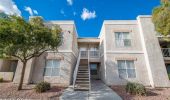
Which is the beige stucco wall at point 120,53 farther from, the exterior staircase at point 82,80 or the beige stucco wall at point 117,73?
the exterior staircase at point 82,80

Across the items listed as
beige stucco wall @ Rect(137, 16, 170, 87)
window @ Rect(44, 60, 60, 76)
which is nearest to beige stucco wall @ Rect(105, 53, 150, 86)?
beige stucco wall @ Rect(137, 16, 170, 87)

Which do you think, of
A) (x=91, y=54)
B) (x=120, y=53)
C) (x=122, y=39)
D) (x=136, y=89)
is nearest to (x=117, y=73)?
(x=120, y=53)

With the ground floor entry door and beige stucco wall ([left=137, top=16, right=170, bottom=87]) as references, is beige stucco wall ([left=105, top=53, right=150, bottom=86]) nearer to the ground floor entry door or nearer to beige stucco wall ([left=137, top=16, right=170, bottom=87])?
beige stucco wall ([left=137, top=16, right=170, bottom=87])

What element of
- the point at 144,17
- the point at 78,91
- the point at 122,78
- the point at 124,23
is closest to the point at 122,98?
the point at 78,91

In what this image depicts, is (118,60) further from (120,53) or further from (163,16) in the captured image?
(163,16)

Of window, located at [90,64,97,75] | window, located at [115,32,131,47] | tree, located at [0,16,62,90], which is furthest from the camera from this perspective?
window, located at [90,64,97,75]

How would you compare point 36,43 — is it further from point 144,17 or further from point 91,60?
point 144,17

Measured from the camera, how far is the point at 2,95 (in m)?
9.12

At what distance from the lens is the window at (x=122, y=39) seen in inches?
594

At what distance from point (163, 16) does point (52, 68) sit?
1234cm

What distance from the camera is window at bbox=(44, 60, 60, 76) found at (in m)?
13.5

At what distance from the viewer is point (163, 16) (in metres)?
11.2

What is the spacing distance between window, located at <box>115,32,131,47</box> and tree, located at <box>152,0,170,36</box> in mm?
3764

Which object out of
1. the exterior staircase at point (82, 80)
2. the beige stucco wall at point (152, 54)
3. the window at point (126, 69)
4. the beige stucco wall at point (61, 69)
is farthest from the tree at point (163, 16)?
the beige stucco wall at point (61, 69)
